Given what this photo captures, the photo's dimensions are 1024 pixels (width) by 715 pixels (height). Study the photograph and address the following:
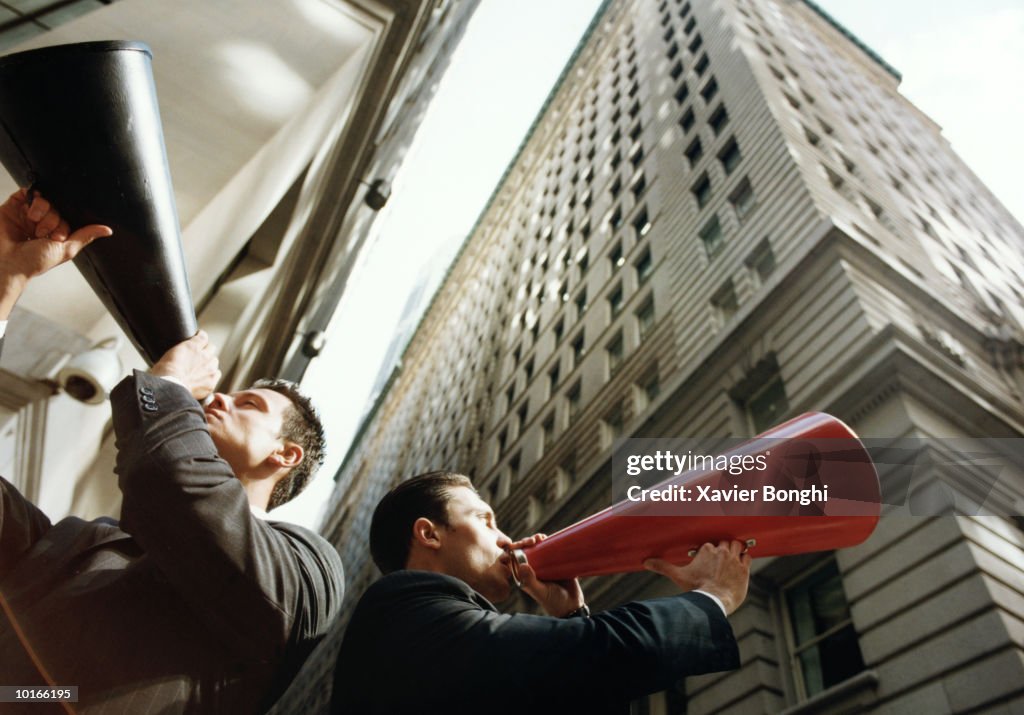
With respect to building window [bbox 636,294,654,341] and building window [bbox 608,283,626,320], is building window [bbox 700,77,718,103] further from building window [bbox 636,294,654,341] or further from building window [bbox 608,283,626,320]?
building window [bbox 636,294,654,341]

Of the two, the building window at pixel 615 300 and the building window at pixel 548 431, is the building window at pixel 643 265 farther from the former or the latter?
the building window at pixel 548 431

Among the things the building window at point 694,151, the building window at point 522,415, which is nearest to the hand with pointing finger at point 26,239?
the building window at point 694,151

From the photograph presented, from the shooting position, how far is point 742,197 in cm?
1650

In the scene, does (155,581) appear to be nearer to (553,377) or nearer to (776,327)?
(776,327)

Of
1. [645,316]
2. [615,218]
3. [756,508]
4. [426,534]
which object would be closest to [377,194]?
[426,534]

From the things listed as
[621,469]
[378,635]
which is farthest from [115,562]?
[621,469]

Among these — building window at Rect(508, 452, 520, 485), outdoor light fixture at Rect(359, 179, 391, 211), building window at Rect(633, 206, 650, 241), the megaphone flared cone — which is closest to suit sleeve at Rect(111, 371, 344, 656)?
the megaphone flared cone

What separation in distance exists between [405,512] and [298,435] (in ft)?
1.55

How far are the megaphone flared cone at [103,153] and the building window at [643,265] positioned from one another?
1900 centimetres

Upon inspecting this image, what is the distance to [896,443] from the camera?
28.6 ft

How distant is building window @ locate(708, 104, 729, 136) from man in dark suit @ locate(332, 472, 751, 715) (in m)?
20.3

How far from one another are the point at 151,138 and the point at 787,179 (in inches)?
594

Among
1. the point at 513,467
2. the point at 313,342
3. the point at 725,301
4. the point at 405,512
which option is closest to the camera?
the point at 405,512

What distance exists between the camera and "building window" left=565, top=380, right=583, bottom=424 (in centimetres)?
2072
